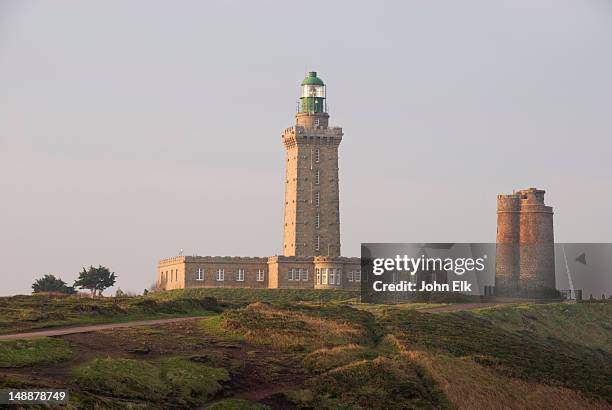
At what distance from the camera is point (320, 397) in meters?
46.4

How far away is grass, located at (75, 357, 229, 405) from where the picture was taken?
44.1 metres

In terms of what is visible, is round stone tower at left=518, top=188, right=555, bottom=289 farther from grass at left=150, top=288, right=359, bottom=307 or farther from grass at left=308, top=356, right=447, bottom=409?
grass at left=308, top=356, right=447, bottom=409

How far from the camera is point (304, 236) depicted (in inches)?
4469

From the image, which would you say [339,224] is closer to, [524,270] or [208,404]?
[524,270]

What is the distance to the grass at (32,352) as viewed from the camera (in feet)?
152

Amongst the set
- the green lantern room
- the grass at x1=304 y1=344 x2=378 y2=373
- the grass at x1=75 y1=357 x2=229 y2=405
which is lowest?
the grass at x1=75 y1=357 x2=229 y2=405

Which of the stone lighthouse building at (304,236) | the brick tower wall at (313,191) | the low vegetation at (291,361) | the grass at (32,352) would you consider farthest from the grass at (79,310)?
the brick tower wall at (313,191)

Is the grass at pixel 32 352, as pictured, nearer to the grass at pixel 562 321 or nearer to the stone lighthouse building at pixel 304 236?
the grass at pixel 562 321

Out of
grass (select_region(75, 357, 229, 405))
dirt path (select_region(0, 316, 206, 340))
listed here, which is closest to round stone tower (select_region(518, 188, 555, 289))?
dirt path (select_region(0, 316, 206, 340))

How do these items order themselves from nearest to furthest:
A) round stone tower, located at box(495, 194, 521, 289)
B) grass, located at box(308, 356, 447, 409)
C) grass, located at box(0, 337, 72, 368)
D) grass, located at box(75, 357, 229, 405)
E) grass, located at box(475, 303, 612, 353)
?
grass, located at box(75, 357, 229, 405) → grass, located at box(0, 337, 72, 368) → grass, located at box(308, 356, 447, 409) → grass, located at box(475, 303, 612, 353) → round stone tower, located at box(495, 194, 521, 289)

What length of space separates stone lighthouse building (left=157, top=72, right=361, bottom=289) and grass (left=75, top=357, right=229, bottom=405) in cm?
6078

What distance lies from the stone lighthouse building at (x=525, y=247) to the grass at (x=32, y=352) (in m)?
61.1

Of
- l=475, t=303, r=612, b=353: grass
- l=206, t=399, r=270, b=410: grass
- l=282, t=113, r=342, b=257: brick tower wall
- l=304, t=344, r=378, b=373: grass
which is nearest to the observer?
Result: l=206, t=399, r=270, b=410: grass

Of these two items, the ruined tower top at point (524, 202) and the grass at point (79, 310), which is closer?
the grass at point (79, 310)
